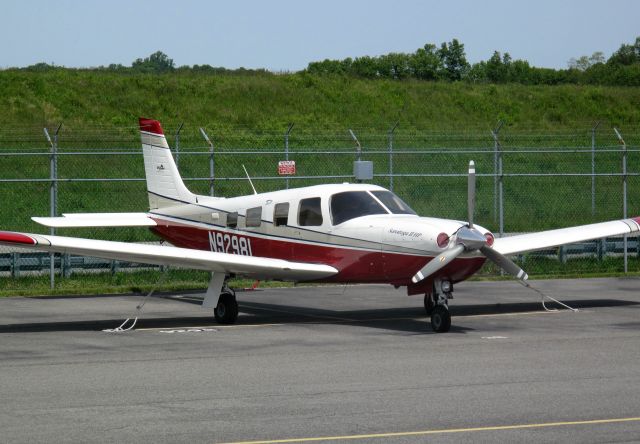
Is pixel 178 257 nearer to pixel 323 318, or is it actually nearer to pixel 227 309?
pixel 227 309

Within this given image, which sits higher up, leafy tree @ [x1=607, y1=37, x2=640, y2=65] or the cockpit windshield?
leafy tree @ [x1=607, y1=37, x2=640, y2=65]

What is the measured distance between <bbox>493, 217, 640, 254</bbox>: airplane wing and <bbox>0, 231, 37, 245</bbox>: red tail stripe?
745 centimetres

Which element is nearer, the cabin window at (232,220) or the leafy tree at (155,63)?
the cabin window at (232,220)

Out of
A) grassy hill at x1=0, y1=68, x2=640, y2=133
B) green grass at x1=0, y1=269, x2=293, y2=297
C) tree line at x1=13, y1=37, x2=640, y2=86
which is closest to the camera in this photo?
green grass at x1=0, y1=269, x2=293, y2=297

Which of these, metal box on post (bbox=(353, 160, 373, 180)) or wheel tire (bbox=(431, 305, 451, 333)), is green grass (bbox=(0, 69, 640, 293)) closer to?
metal box on post (bbox=(353, 160, 373, 180))

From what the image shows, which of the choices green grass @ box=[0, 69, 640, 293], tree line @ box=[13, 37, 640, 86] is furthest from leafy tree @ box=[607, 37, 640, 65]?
green grass @ box=[0, 69, 640, 293]

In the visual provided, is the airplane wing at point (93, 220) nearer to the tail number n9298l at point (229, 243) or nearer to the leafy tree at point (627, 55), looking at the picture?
the tail number n9298l at point (229, 243)

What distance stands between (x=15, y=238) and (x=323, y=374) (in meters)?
5.67

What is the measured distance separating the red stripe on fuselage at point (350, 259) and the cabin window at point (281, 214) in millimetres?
280

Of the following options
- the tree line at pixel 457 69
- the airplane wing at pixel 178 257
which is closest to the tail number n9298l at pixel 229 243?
the airplane wing at pixel 178 257

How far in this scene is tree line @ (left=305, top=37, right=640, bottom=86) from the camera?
71750 mm

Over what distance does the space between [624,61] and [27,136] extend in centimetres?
6112

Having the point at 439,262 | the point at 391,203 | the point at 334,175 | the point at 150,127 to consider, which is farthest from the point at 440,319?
the point at 334,175

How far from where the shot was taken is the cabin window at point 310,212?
18.4m
